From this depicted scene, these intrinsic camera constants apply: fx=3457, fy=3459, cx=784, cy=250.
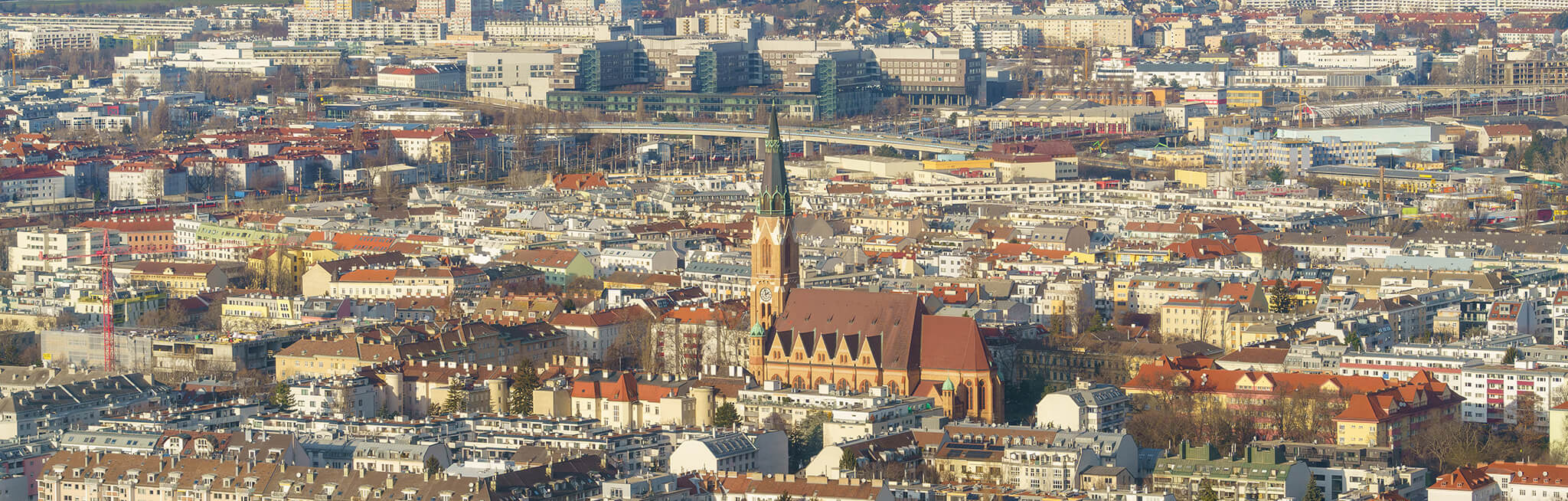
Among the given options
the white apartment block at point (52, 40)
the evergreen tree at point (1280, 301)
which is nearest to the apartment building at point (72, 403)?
the evergreen tree at point (1280, 301)

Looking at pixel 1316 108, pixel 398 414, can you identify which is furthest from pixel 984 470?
pixel 1316 108

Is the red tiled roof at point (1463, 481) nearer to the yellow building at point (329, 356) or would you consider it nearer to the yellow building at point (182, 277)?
the yellow building at point (329, 356)

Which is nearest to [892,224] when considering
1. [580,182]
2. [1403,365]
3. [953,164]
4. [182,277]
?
[580,182]

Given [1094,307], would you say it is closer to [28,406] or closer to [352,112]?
[28,406]

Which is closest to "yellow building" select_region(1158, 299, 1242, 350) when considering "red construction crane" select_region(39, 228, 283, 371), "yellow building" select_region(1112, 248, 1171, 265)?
"yellow building" select_region(1112, 248, 1171, 265)

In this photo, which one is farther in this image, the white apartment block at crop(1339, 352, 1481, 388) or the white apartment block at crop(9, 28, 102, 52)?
the white apartment block at crop(9, 28, 102, 52)

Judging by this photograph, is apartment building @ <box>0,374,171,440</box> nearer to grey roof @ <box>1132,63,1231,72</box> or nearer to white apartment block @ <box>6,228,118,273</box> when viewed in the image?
white apartment block @ <box>6,228,118,273</box>
